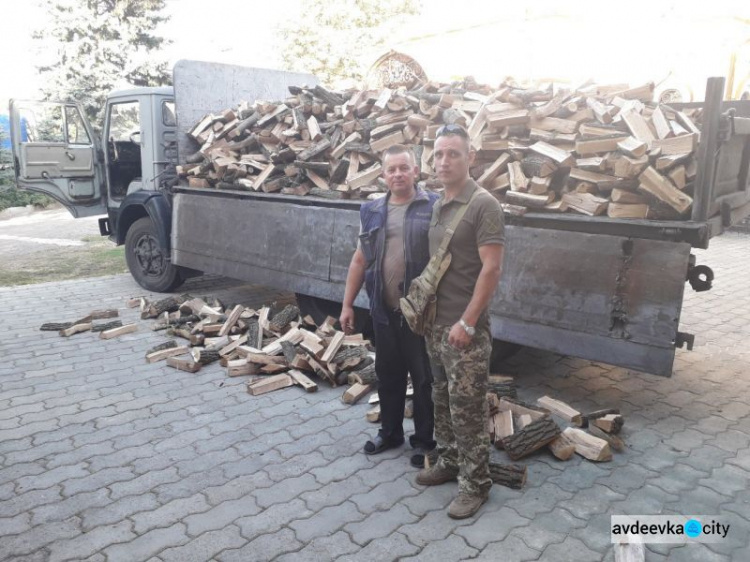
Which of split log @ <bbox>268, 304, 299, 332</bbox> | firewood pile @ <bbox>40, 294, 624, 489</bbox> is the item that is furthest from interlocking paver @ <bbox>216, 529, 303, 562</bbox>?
split log @ <bbox>268, 304, 299, 332</bbox>

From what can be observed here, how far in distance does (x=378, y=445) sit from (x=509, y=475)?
86 centimetres

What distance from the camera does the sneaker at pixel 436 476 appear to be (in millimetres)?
3361

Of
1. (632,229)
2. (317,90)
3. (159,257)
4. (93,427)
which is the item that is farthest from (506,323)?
(159,257)

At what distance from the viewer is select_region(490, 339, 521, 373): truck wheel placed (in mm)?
4832

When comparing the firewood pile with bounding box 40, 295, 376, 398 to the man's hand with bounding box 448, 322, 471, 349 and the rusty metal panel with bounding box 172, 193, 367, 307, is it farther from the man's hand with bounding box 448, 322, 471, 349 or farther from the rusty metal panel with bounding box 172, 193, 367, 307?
the man's hand with bounding box 448, 322, 471, 349

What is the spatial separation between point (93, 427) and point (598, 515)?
338cm

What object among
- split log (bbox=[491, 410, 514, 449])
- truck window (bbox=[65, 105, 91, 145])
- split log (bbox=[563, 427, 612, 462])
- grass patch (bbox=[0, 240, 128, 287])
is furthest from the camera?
grass patch (bbox=[0, 240, 128, 287])

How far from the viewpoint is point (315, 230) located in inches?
221

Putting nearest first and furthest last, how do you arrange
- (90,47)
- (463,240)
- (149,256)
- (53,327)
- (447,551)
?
(447,551)
(463,240)
(53,327)
(149,256)
(90,47)

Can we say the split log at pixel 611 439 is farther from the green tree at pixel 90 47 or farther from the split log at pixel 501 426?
the green tree at pixel 90 47

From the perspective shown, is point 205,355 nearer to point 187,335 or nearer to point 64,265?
point 187,335

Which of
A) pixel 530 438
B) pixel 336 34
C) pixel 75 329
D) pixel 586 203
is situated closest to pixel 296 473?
pixel 530 438

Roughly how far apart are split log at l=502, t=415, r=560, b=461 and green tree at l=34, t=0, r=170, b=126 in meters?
21.3

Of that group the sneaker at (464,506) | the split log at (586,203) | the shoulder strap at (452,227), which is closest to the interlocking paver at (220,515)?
the sneaker at (464,506)
